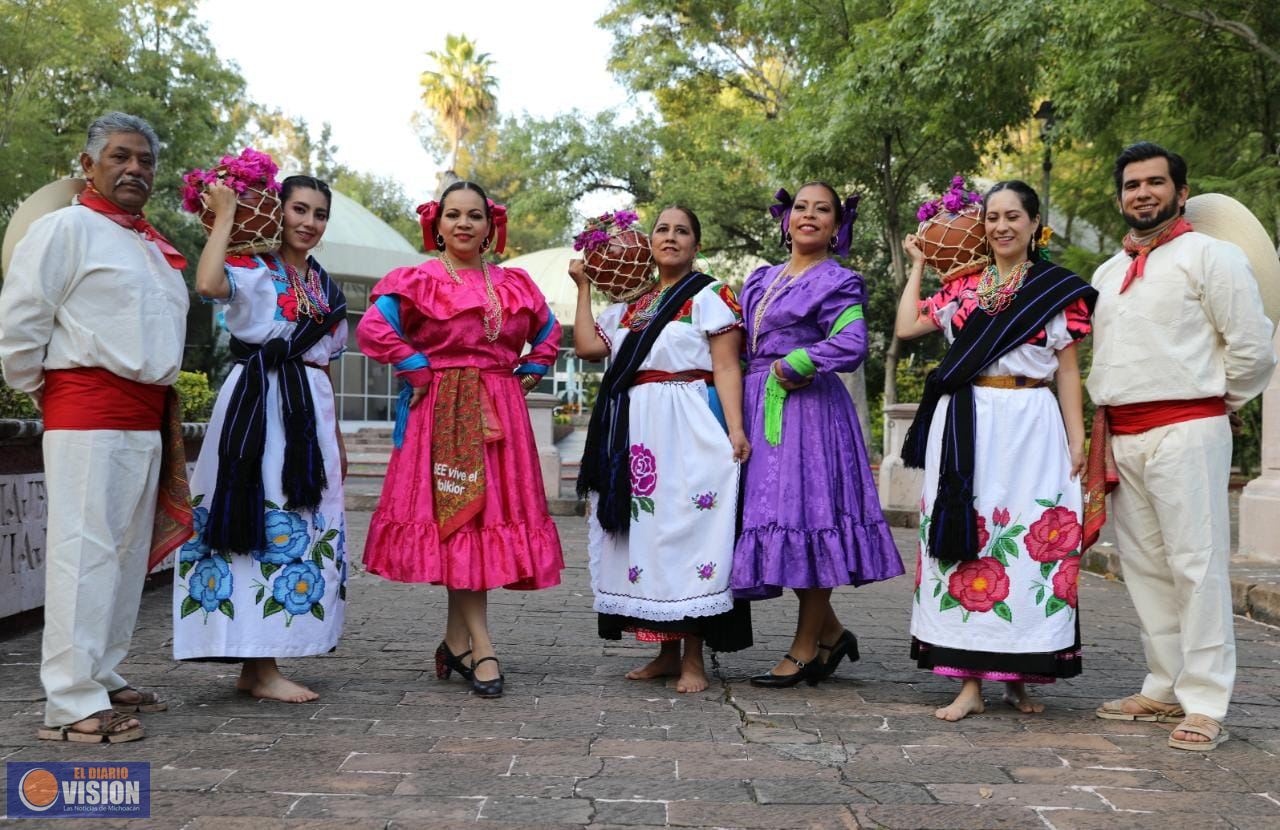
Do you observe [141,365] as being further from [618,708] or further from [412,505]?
[618,708]

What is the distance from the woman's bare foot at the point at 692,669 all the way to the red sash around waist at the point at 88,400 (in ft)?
7.76

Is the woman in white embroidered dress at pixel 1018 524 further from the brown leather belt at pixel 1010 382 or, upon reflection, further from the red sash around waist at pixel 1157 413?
the red sash around waist at pixel 1157 413

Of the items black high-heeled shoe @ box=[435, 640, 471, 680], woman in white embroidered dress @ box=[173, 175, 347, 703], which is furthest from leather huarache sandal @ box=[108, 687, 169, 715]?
black high-heeled shoe @ box=[435, 640, 471, 680]

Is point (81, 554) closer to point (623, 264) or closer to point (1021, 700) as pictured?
point (623, 264)

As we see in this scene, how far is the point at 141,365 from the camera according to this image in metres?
4.12

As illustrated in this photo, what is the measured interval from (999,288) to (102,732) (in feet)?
11.8

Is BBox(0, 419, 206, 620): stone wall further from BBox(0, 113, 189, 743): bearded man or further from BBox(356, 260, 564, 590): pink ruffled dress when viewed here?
BBox(356, 260, 564, 590): pink ruffled dress

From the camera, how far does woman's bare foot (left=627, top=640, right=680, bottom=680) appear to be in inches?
206

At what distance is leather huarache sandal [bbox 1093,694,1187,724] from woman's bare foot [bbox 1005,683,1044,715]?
0.23 metres

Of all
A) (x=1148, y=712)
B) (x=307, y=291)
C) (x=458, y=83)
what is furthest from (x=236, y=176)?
(x=458, y=83)

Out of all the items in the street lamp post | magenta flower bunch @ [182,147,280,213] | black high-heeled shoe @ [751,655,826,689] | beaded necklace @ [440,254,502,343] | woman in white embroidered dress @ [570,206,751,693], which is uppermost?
the street lamp post

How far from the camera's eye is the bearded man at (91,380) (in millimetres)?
4016

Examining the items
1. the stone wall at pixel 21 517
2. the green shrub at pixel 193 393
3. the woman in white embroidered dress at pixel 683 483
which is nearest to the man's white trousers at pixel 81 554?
the stone wall at pixel 21 517

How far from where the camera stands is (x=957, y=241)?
16.0ft
